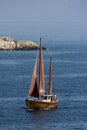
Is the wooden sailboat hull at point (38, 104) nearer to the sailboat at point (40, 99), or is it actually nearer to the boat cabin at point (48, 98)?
the sailboat at point (40, 99)

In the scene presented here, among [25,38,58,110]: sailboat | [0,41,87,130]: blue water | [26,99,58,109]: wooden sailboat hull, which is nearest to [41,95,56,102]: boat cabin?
[25,38,58,110]: sailboat

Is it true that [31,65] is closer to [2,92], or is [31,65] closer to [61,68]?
[61,68]

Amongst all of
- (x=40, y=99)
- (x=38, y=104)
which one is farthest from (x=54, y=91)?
(x=38, y=104)

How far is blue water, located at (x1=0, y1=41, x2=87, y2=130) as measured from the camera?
290 ft

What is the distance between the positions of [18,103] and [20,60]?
77019mm

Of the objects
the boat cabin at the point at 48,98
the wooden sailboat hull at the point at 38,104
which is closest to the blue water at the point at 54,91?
the wooden sailboat hull at the point at 38,104

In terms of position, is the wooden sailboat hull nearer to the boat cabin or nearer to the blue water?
the boat cabin

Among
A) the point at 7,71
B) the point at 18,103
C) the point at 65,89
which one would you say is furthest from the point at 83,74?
the point at 18,103

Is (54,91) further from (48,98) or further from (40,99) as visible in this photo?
(40,99)

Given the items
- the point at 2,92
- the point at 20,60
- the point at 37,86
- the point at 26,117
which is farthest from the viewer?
the point at 20,60

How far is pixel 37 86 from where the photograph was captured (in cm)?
9850

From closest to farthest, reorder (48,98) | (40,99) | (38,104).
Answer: (38,104), (40,99), (48,98)

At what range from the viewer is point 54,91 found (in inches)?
4461

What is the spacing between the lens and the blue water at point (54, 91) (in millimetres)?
88331
